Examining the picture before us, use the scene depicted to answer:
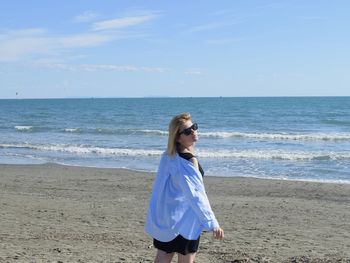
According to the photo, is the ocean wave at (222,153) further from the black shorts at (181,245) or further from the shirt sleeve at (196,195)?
the shirt sleeve at (196,195)

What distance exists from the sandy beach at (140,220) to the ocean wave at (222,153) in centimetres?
603

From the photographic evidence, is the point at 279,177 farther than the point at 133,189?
Yes

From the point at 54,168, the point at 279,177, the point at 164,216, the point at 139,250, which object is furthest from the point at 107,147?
the point at 164,216

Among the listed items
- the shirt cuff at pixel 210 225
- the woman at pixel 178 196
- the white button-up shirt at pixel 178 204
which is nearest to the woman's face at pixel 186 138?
the woman at pixel 178 196

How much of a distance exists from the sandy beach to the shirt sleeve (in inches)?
105

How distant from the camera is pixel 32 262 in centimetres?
607

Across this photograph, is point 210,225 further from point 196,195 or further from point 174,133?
point 174,133

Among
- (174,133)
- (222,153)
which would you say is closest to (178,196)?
(174,133)

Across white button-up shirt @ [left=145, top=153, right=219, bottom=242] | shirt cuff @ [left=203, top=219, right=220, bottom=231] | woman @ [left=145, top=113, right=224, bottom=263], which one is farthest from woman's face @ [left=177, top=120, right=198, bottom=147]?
shirt cuff @ [left=203, top=219, right=220, bottom=231]

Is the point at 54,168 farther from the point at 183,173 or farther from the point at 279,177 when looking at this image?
the point at 183,173

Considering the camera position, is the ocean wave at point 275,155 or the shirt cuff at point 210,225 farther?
the ocean wave at point 275,155

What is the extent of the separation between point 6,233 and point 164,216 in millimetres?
4270

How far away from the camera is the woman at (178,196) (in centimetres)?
383

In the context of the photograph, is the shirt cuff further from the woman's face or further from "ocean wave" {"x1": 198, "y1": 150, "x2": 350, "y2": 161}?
"ocean wave" {"x1": 198, "y1": 150, "x2": 350, "y2": 161}
